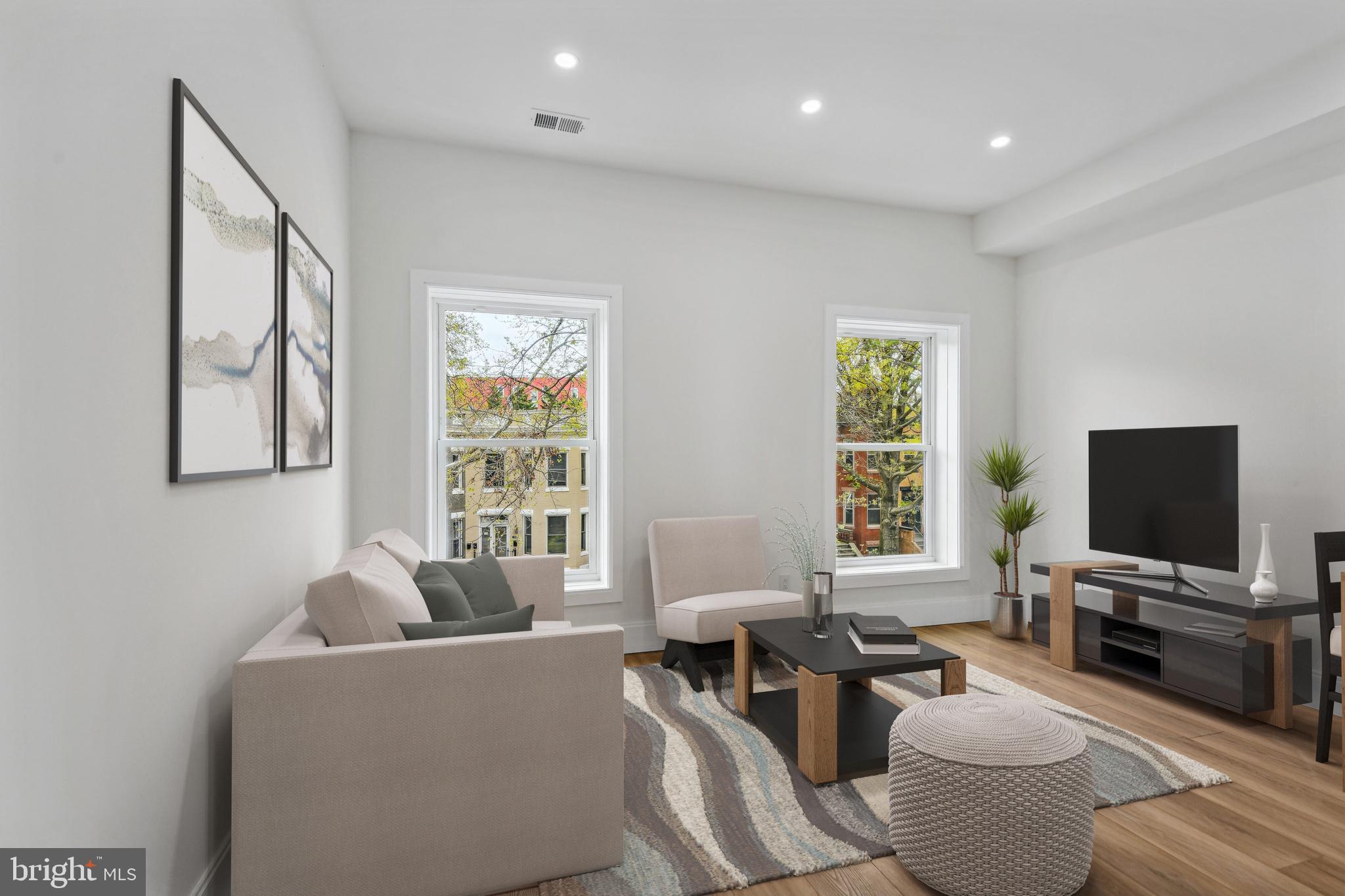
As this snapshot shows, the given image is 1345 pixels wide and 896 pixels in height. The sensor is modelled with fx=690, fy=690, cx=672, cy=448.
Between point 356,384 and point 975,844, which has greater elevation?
point 356,384

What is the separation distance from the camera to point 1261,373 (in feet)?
11.3

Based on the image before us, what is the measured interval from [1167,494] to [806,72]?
2.76 metres

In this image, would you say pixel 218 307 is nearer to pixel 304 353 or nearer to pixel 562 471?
pixel 304 353

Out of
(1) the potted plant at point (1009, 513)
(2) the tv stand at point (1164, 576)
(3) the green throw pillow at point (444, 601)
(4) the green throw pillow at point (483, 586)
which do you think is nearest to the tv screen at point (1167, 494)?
(2) the tv stand at point (1164, 576)

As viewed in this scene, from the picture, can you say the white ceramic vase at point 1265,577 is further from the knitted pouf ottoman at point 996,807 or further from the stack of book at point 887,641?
the knitted pouf ottoman at point 996,807

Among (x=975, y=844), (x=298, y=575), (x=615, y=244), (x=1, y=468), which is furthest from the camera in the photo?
(x=615, y=244)

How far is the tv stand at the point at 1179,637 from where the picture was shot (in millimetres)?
2938

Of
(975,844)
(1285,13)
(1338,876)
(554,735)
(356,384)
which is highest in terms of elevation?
(1285,13)

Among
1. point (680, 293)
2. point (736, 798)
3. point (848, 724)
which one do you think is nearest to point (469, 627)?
point (736, 798)

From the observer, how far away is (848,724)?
277 centimetres

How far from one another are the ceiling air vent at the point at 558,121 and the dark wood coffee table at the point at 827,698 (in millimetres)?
2584

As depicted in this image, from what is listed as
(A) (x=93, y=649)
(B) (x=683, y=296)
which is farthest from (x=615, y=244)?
(A) (x=93, y=649)

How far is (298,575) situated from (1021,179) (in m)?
4.41

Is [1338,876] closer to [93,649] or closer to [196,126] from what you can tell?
[93,649]
